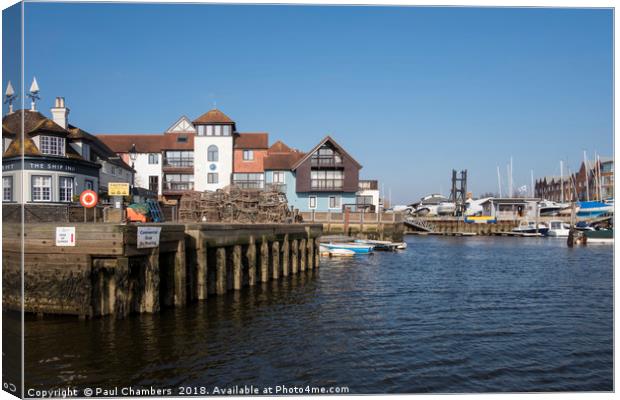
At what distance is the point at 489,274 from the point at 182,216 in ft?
83.3

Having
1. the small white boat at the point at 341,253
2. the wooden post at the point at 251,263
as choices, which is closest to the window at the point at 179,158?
the small white boat at the point at 341,253

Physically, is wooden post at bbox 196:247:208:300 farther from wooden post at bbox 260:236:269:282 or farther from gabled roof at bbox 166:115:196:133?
gabled roof at bbox 166:115:196:133

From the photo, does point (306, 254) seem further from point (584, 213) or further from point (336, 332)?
point (584, 213)

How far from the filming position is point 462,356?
50.2ft

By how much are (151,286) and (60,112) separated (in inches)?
1246

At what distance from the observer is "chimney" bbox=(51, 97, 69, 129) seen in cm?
4388

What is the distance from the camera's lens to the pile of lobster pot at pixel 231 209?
4366 cm

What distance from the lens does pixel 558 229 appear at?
289 feet

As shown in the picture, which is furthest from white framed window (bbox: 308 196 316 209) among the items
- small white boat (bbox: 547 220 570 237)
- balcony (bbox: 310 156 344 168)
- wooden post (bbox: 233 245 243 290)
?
wooden post (bbox: 233 245 243 290)

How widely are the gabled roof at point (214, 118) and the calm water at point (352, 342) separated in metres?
48.2

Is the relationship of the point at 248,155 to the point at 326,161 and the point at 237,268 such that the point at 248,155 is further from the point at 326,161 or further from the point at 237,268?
the point at 237,268

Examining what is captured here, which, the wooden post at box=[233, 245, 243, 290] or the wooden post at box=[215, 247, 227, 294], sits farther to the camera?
the wooden post at box=[233, 245, 243, 290]

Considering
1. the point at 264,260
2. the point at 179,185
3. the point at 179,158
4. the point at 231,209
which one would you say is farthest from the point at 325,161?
the point at 264,260

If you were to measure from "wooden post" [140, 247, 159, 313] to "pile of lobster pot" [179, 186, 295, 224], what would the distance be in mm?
22848
